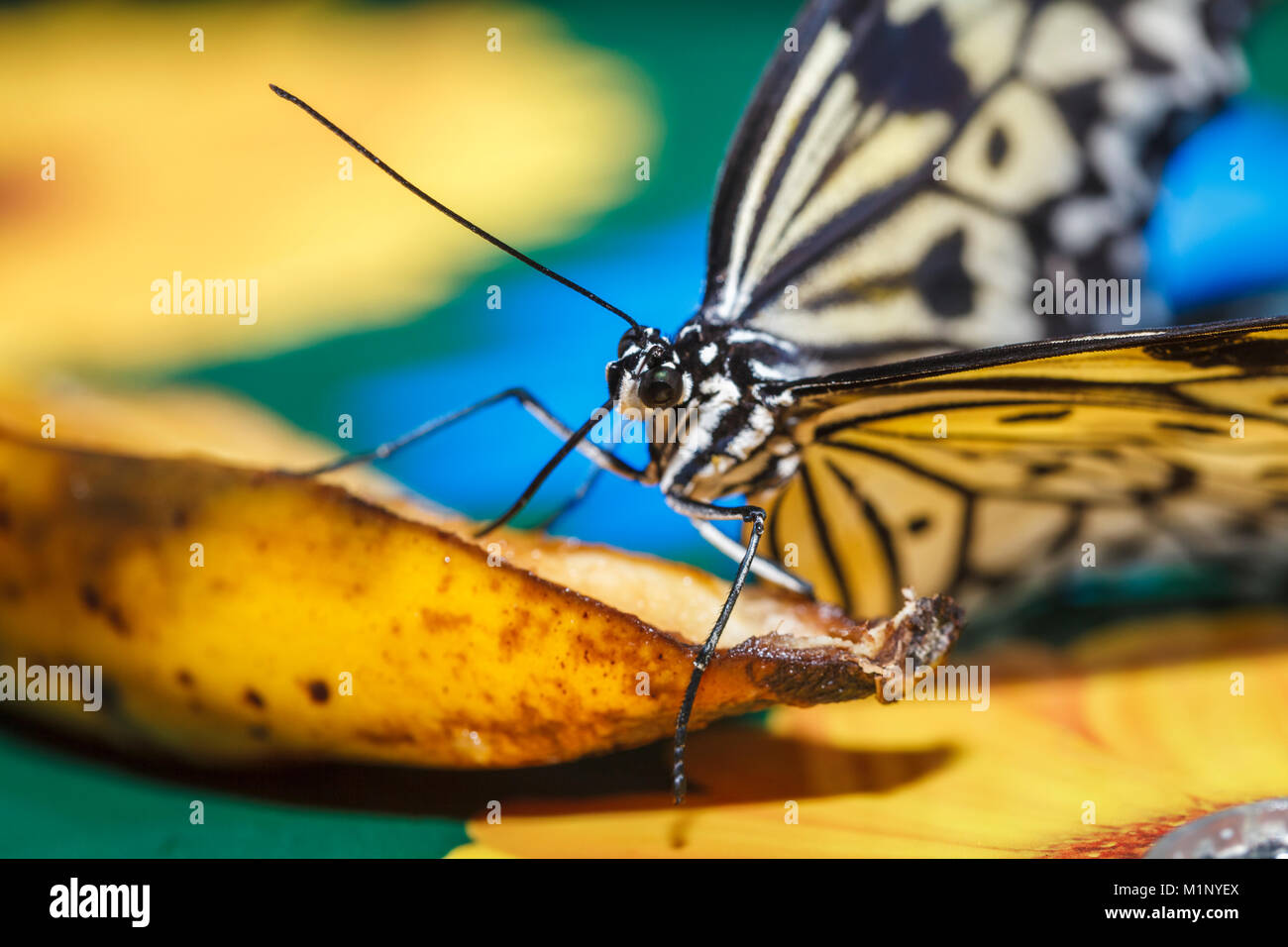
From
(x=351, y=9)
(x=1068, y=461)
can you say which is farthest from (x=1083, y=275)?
(x=351, y=9)

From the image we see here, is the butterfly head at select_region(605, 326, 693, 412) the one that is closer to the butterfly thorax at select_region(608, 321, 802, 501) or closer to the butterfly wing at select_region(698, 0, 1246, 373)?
the butterfly thorax at select_region(608, 321, 802, 501)

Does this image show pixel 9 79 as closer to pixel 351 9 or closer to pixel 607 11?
pixel 351 9

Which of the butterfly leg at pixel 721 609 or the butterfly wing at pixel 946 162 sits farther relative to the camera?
the butterfly wing at pixel 946 162

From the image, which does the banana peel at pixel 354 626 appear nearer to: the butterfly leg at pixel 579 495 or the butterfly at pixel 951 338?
the butterfly at pixel 951 338

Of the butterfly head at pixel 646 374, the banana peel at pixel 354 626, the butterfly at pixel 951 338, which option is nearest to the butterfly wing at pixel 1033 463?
the butterfly at pixel 951 338

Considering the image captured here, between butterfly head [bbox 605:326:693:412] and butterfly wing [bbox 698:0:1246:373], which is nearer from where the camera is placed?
butterfly head [bbox 605:326:693:412]

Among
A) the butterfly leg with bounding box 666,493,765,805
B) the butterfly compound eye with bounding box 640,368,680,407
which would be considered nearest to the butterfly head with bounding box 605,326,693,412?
the butterfly compound eye with bounding box 640,368,680,407
